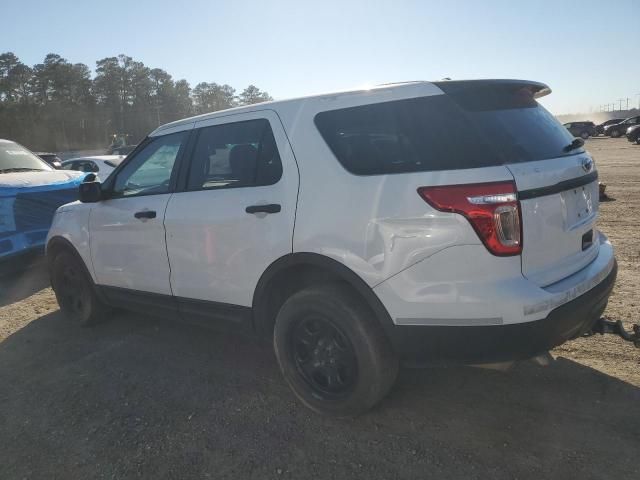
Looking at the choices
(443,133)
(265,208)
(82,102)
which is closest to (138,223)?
(265,208)

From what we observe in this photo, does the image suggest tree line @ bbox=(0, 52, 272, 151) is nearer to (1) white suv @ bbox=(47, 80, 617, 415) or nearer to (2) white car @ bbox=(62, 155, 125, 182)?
(2) white car @ bbox=(62, 155, 125, 182)

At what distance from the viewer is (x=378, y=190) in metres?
2.43

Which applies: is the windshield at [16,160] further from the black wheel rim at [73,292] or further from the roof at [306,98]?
the roof at [306,98]

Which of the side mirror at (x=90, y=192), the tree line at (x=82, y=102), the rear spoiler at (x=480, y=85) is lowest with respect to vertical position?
the side mirror at (x=90, y=192)

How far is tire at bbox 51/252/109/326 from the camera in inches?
178

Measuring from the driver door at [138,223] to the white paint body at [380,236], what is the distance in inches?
2.3

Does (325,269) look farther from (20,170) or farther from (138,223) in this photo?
(20,170)

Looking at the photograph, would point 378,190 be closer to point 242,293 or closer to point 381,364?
point 381,364

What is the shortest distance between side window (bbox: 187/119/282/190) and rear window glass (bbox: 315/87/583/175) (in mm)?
428

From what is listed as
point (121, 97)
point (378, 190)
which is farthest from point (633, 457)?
point (121, 97)

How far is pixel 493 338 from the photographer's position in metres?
2.26

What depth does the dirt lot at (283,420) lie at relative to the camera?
7.99 feet

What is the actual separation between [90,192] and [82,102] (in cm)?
7303

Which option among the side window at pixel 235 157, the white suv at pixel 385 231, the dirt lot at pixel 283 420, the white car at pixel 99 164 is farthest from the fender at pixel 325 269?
the white car at pixel 99 164
